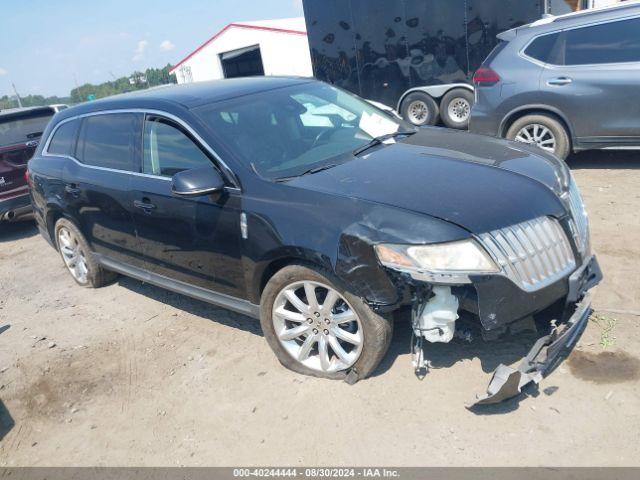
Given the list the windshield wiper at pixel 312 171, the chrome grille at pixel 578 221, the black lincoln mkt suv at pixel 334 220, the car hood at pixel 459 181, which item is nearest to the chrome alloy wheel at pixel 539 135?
the black lincoln mkt suv at pixel 334 220

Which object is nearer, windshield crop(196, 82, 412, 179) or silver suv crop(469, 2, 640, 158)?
windshield crop(196, 82, 412, 179)

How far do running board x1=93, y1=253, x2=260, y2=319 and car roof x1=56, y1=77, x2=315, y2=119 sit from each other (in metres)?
1.30

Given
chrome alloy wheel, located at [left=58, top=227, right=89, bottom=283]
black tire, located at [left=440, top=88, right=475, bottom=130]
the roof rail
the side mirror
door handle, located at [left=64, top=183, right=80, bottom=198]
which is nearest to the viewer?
the side mirror

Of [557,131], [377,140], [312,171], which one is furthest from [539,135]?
[312,171]

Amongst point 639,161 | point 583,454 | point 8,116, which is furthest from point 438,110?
point 583,454

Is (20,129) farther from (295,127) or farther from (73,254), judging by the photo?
(295,127)

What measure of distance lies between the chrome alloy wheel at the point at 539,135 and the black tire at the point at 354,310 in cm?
458

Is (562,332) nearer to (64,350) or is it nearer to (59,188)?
(64,350)

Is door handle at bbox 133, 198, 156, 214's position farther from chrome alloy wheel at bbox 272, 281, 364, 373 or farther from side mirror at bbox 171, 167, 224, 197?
chrome alloy wheel at bbox 272, 281, 364, 373

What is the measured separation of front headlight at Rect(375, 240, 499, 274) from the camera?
280cm

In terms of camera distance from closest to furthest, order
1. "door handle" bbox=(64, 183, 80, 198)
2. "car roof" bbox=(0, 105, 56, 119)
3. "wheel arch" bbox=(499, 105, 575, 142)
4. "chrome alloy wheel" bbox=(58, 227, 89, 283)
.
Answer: "door handle" bbox=(64, 183, 80, 198) < "chrome alloy wheel" bbox=(58, 227, 89, 283) < "wheel arch" bbox=(499, 105, 575, 142) < "car roof" bbox=(0, 105, 56, 119)

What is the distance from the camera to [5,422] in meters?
3.69

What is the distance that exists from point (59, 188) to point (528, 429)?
14.5 feet

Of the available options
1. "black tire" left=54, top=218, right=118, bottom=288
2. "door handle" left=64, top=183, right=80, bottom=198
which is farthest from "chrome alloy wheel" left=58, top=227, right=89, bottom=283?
"door handle" left=64, top=183, right=80, bottom=198
